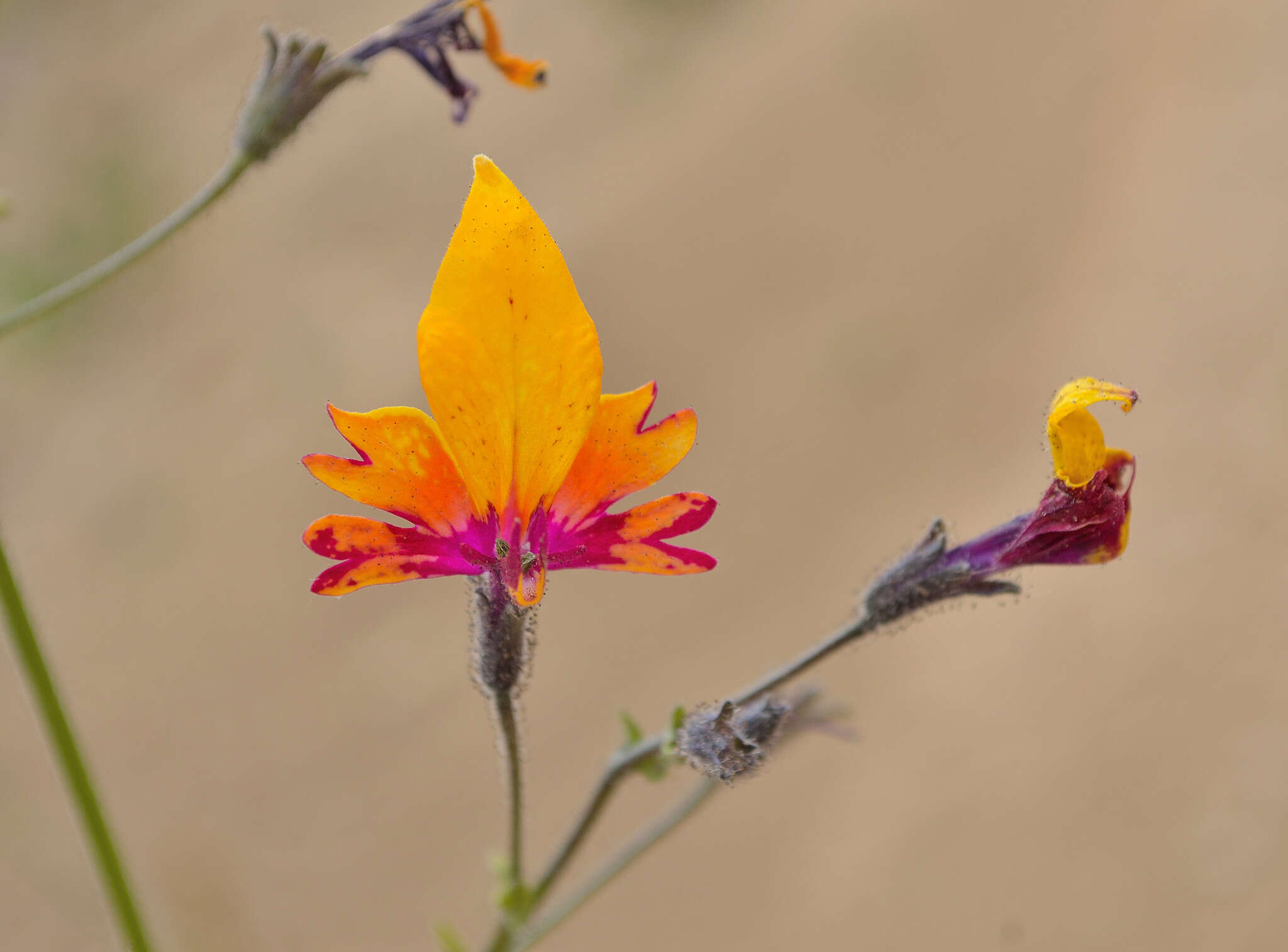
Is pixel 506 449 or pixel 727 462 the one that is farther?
pixel 727 462

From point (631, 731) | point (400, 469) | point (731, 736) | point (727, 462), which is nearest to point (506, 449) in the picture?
point (400, 469)

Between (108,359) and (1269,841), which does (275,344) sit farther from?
(1269,841)

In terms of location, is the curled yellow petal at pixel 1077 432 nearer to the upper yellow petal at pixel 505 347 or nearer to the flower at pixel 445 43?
the upper yellow petal at pixel 505 347

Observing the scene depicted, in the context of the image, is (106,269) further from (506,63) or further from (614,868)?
(614,868)

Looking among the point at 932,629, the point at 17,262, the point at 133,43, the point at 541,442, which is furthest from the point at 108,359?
the point at 541,442

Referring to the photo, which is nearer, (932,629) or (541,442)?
(541,442)

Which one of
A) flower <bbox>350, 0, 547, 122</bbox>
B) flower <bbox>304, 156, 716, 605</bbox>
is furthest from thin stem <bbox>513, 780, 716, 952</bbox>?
flower <bbox>350, 0, 547, 122</bbox>
